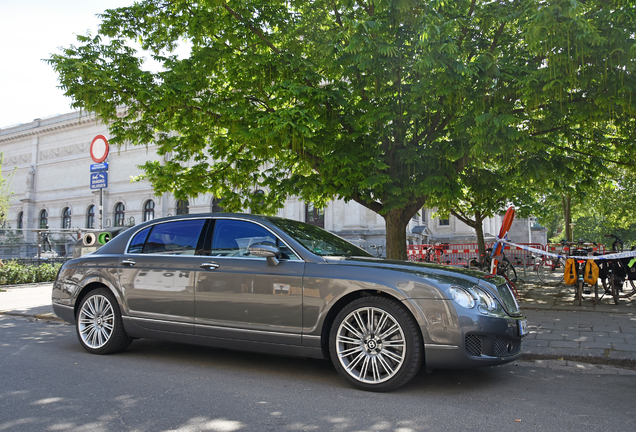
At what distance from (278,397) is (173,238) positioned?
242 centimetres

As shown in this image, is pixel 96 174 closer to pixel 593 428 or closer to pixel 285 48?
pixel 285 48

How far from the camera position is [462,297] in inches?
172

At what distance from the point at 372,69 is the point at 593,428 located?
685 cm

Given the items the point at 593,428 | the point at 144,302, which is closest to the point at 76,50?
the point at 144,302

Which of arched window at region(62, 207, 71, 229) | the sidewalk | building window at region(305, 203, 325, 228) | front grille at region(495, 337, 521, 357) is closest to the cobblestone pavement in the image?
the sidewalk

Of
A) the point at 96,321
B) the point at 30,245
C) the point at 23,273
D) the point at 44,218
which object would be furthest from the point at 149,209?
the point at 96,321

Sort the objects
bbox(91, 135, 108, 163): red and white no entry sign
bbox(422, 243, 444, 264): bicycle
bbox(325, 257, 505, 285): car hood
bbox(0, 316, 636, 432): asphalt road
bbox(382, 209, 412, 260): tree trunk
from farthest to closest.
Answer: bbox(422, 243, 444, 264): bicycle
bbox(382, 209, 412, 260): tree trunk
bbox(91, 135, 108, 163): red and white no entry sign
bbox(325, 257, 505, 285): car hood
bbox(0, 316, 636, 432): asphalt road

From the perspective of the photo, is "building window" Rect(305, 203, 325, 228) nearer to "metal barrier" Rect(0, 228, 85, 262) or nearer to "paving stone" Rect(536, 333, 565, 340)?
"metal barrier" Rect(0, 228, 85, 262)

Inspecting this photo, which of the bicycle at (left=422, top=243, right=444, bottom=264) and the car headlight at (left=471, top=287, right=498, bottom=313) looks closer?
the car headlight at (left=471, top=287, right=498, bottom=313)

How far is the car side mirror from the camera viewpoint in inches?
192

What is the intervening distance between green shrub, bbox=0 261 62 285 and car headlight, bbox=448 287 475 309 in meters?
17.1

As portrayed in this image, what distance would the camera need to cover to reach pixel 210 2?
9.74 meters

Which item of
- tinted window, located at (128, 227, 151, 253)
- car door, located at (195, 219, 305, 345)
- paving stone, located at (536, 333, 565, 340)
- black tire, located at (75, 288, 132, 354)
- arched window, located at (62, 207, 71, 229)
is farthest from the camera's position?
arched window, located at (62, 207, 71, 229)

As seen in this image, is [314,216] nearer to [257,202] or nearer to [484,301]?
[257,202]
